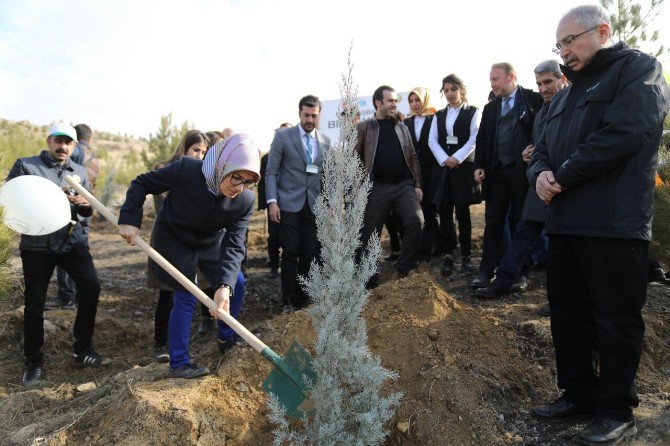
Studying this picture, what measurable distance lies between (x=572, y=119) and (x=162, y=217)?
108 inches

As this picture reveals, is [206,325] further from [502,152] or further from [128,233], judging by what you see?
[502,152]

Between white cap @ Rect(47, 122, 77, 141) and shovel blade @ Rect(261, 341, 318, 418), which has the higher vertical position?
white cap @ Rect(47, 122, 77, 141)

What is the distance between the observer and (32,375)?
14.7 feet

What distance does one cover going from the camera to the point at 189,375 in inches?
143

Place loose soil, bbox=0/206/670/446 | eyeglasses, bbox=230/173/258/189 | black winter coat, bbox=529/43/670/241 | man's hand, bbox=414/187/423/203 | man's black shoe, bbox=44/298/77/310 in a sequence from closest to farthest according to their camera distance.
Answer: black winter coat, bbox=529/43/670/241, loose soil, bbox=0/206/670/446, eyeglasses, bbox=230/173/258/189, man's hand, bbox=414/187/423/203, man's black shoe, bbox=44/298/77/310

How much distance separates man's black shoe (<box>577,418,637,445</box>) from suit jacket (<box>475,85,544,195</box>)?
8.90 feet

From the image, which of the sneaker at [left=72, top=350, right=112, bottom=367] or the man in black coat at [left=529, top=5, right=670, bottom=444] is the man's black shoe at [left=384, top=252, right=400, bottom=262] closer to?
the sneaker at [left=72, top=350, right=112, bottom=367]

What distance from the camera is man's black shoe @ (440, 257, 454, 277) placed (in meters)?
5.81

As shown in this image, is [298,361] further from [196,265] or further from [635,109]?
[635,109]

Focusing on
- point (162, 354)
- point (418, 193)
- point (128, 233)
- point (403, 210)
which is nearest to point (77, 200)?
point (128, 233)

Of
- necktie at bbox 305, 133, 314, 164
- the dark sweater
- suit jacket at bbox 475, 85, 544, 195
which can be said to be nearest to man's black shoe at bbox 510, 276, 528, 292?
suit jacket at bbox 475, 85, 544, 195

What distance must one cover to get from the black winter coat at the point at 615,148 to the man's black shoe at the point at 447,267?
9.54ft

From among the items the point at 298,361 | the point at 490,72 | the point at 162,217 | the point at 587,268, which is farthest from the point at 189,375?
the point at 490,72

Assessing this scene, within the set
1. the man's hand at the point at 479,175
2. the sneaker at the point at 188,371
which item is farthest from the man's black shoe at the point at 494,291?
the sneaker at the point at 188,371
